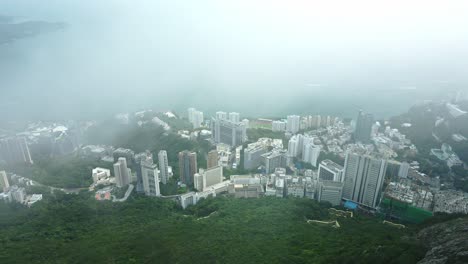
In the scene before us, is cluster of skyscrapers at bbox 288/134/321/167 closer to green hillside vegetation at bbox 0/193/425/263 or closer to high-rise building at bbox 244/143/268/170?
high-rise building at bbox 244/143/268/170

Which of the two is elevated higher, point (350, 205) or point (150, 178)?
point (150, 178)

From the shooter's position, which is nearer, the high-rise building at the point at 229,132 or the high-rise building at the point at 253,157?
the high-rise building at the point at 253,157

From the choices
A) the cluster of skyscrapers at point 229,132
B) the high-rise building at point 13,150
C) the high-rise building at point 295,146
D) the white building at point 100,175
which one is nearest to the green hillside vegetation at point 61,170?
the white building at point 100,175

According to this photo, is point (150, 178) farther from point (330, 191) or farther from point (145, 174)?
point (330, 191)

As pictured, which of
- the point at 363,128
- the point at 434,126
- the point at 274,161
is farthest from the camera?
the point at 434,126

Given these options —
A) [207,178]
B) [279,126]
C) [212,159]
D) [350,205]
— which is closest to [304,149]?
[279,126]

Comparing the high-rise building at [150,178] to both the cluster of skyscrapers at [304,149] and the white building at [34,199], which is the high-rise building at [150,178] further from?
the cluster of skyscrapers at [304,149]

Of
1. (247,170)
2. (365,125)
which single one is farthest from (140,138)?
(365,125)
